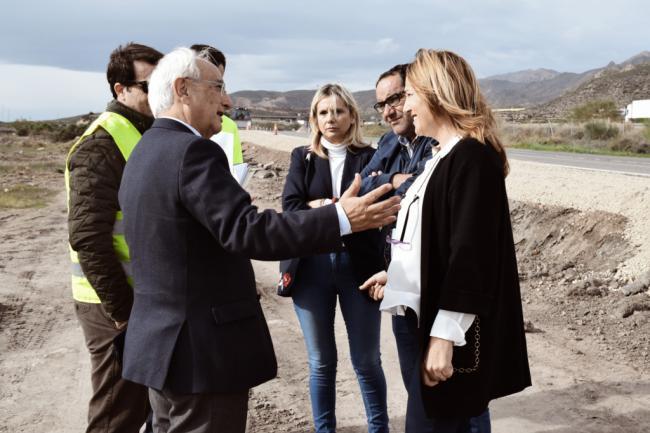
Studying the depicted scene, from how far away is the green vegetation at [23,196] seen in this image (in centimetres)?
1603

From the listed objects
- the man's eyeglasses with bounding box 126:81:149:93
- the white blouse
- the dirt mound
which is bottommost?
the dirt mound

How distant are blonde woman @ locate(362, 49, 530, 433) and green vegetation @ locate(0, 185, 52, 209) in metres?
15.2

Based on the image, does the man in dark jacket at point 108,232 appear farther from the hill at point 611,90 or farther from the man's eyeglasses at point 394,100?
the hill at point 611,90

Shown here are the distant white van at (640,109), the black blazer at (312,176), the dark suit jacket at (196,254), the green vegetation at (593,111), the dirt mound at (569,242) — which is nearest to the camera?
the dark suit jacket at (196,254)

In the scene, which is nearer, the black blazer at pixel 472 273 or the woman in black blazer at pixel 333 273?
the black blazer at pixel 472 273

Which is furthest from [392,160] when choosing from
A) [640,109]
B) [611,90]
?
[611,90]

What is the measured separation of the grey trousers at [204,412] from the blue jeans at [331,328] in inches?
53.1

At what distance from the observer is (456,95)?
2324mm

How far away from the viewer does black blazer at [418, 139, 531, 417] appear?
7.11ft

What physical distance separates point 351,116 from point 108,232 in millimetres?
1622

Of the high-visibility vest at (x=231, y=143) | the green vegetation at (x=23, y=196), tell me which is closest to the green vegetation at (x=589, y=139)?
the green vegetation at (x=23, y=196)

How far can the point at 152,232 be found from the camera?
2.23 metres

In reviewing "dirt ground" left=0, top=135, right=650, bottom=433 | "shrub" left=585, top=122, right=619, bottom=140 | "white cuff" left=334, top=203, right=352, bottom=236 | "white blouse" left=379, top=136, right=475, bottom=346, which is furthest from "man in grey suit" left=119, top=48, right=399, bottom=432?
"shrub" left=585, top=122, right=619, bottom=140

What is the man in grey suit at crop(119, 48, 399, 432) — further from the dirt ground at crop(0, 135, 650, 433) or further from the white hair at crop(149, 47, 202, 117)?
the dirt ground at crop(0, 135, 650, 433)
